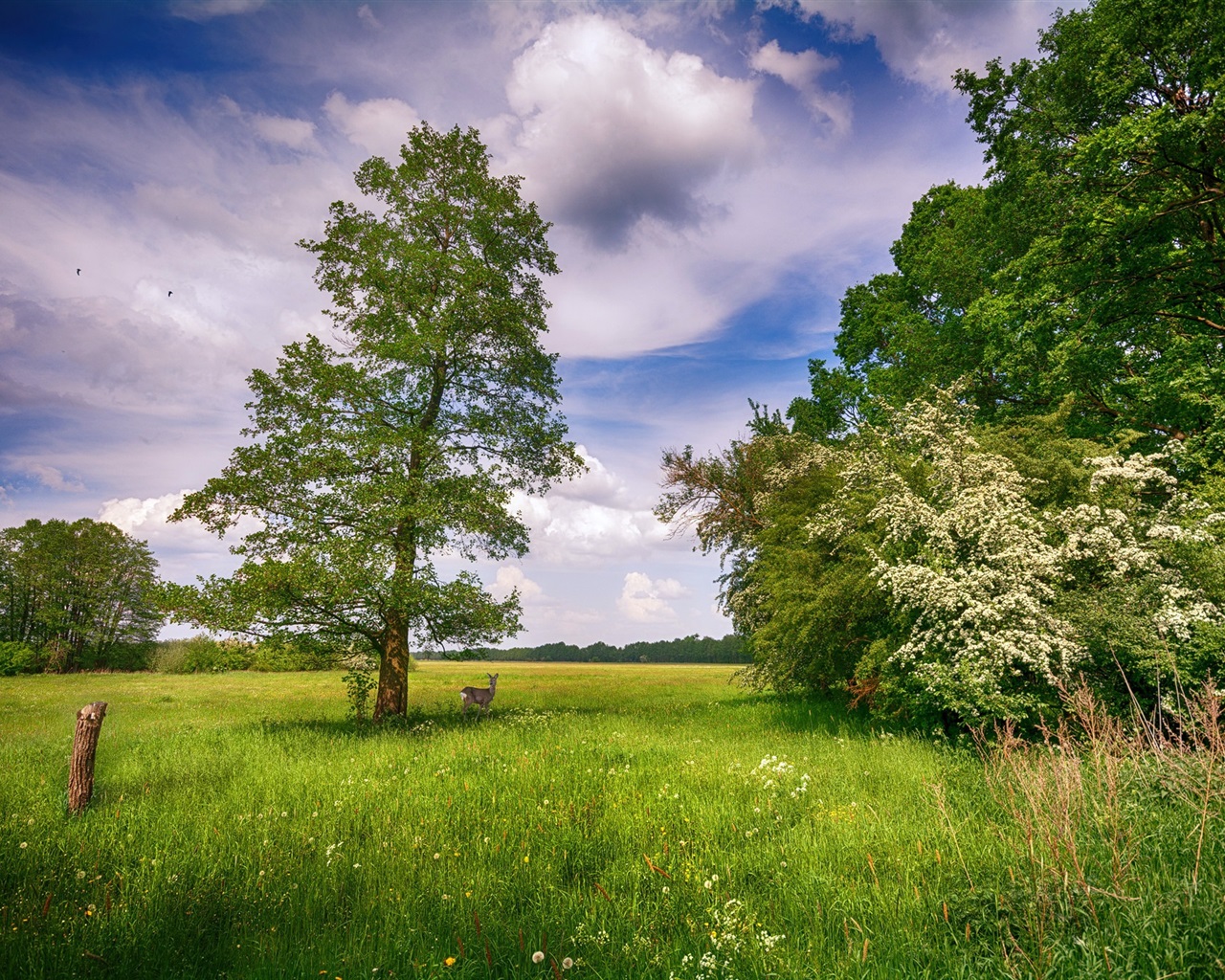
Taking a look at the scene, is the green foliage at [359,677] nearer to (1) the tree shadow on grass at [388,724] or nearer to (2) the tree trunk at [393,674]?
(2) the tree trunk at [393,674]

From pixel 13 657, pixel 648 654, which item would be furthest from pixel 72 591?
pixel 648 654

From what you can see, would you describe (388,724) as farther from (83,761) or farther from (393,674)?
(83,761)

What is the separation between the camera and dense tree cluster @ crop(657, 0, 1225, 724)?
9.95m

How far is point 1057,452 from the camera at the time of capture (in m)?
12.3

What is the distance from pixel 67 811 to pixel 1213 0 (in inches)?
994

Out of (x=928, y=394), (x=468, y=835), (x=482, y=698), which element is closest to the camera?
(x=468, y=835)

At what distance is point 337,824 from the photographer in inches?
266

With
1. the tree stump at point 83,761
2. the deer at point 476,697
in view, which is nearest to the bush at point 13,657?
the deer at point 476,697

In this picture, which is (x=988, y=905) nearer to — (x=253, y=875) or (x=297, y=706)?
(x=253, y=875)

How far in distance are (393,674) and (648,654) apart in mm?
99748

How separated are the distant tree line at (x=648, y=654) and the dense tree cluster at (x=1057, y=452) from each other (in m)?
74.9

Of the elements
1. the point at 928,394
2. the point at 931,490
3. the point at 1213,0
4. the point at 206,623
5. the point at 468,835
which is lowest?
the point at 468,835

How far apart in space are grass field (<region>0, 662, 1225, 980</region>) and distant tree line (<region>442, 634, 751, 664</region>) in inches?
3255

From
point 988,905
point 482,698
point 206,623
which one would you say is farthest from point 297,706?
point 988,905
